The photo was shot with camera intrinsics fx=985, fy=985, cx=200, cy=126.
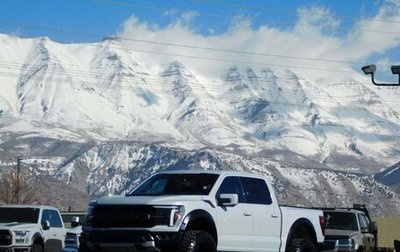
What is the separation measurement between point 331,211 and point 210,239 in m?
11.9

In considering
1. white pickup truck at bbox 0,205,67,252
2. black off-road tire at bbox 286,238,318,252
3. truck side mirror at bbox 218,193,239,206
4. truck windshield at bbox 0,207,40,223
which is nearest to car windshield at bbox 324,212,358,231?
white pickup truck at bbox 0,205,67,252

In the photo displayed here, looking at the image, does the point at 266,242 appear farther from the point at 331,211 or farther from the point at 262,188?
the point at 331,211

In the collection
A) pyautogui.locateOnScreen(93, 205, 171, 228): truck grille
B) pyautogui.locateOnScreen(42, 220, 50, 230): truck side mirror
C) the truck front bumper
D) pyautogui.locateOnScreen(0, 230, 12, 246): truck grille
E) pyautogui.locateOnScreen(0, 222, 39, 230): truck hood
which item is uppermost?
pyautogui.locateOnScreen(42, 220, 50, 230): truck side mirror

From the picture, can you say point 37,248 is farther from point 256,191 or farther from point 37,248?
point 256,191

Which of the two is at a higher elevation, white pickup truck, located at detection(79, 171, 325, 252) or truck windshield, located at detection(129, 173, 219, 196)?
truck windshield, located at detection(129, 173, 219, 196)

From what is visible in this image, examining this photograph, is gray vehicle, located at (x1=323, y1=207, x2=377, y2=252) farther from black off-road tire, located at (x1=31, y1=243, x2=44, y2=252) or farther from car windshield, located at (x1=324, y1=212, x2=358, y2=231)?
black off-road tire, located at (x1=31, y1=243, x2=44, y2=252)

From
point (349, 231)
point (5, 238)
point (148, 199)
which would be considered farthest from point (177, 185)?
point (349, 231)

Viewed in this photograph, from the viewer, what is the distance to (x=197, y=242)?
16.9 meters

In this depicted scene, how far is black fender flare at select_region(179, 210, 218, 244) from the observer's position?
16906mm

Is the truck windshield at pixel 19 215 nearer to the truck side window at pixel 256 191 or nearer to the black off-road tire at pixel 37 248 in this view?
the black off-road tire at pixel 37 248

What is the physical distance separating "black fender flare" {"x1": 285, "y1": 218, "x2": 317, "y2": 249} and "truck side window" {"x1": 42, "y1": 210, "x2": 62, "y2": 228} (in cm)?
946

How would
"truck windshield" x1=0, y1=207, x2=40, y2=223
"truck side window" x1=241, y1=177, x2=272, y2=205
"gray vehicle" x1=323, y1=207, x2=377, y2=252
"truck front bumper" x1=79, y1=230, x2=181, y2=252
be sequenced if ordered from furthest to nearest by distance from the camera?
"truck windshield" x1=0, y1=207, x2=40, y2=223, "gray vehicle" x1=323, y1=207, x2=377, y2=252, "truck side window" x1=241, y1=177, x2=272, y2=205, "truck front bumper" x1=79, y1=230, x2=181, y2=252

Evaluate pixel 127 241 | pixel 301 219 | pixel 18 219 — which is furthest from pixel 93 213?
pixel 18 219

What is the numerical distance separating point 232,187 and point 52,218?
435 inches
